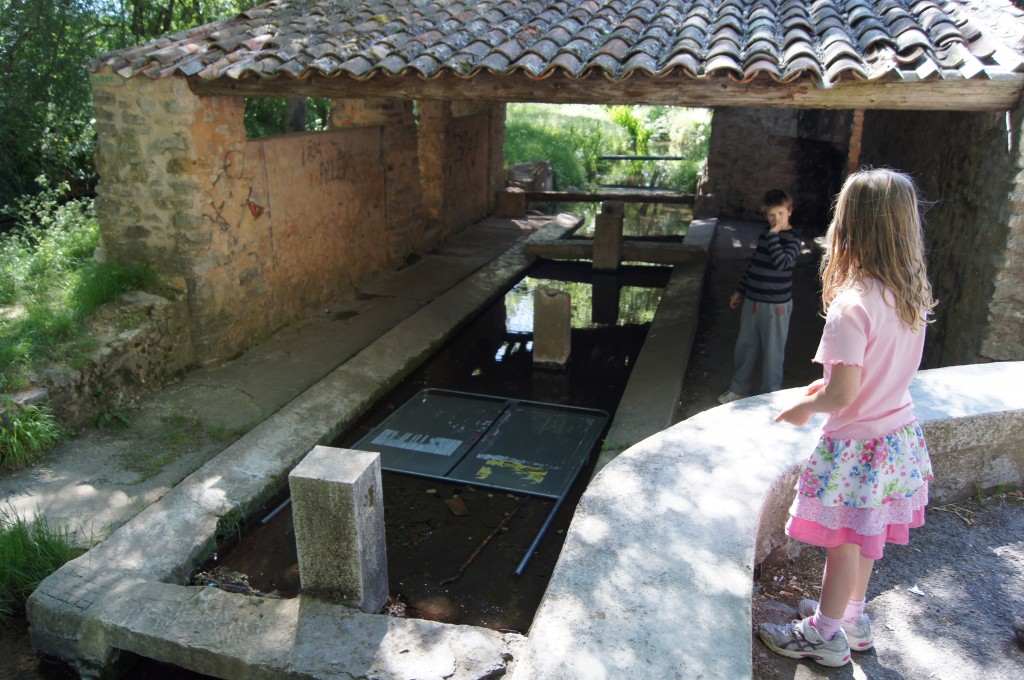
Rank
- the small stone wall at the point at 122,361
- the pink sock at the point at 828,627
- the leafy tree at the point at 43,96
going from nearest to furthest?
the pink sock at the point at 828,627
the small stone wall at the point at 122,361
the leafy tree at the point at 43,96

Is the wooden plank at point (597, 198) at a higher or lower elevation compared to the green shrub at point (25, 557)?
higher

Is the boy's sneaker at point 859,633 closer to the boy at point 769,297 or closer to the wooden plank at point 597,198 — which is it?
the boy at point 769,297

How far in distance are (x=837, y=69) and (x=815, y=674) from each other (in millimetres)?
4032

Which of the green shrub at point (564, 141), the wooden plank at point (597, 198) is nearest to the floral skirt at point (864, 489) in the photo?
the wooden plank at point (597, 198)

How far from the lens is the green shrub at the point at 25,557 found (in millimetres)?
4031

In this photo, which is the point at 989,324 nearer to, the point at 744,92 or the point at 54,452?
the point at 744,92

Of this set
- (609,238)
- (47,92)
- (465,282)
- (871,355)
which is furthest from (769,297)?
(47,92)

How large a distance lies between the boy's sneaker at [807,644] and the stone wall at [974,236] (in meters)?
3.52

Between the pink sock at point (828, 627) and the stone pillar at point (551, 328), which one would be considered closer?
the pink sock at point (828, 627)

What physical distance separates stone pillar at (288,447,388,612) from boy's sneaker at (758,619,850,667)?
1.93 metres

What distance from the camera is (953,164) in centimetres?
652

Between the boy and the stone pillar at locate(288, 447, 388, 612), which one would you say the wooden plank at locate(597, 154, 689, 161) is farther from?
the stone pillar at locate(288, 447, 388, 612)

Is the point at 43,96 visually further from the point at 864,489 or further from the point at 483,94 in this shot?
the point at 864,489

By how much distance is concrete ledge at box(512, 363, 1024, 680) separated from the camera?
7.54 ft
